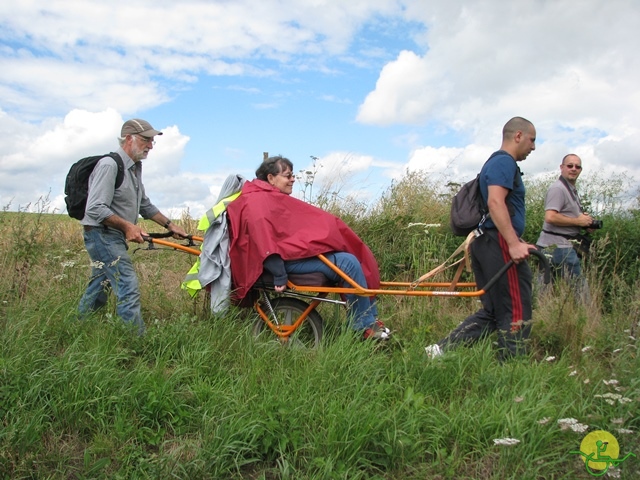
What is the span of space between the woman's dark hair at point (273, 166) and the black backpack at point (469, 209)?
5.24ft

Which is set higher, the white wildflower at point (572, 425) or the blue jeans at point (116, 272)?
the blue jeans at point (116, 272)

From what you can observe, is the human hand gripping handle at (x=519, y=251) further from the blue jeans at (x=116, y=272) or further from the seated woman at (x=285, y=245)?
the blue jeans at (x=116, y=272)

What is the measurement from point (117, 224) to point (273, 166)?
148cm

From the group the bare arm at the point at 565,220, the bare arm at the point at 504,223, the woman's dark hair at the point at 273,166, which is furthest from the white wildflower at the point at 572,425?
the bare arm at the point at 565,220

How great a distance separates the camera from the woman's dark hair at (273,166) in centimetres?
541

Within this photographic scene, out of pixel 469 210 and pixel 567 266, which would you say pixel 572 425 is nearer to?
pixel 469 210

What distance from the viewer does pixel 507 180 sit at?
4504mm

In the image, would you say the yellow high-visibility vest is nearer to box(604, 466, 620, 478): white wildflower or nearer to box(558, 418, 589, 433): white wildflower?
box(558, 418, 589, 433): white wildflower

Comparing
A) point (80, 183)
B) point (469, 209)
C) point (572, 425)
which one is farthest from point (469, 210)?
point (80, 183)

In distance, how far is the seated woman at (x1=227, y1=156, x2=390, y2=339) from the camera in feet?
15.9

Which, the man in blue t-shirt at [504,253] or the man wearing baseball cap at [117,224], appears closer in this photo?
the man in blue t-shirt at [504,253]

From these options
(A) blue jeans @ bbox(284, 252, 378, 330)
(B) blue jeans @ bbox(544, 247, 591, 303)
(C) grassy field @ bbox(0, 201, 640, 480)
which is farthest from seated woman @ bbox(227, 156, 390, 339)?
(B) blue jeans @ bbox(544, 247, 591, 303)

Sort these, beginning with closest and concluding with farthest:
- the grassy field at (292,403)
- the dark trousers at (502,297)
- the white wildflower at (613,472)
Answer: the white wildflower at (613,472) < the grassy field at (292,403) < the dark trousers at (502,297)

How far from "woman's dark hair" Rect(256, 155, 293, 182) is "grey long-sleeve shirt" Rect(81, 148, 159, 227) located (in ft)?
3.62
